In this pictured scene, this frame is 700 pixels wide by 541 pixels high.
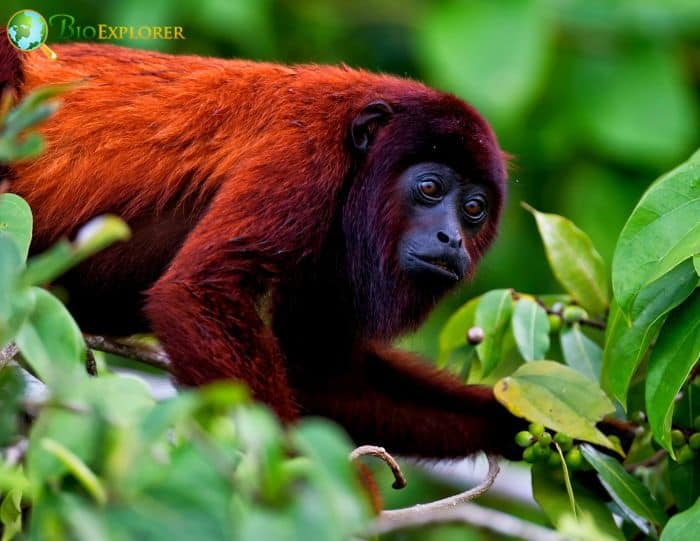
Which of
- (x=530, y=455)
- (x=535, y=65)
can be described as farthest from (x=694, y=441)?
(x=535, y=65)

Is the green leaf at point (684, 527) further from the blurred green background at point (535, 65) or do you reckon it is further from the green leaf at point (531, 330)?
the blurred green background at point (535, 65)

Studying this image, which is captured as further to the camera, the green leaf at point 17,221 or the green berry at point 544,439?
the green berry at point 544,439

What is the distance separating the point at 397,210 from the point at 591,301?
2.29 feet

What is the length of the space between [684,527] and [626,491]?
1.27 ft

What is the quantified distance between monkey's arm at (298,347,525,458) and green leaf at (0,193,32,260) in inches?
73.1

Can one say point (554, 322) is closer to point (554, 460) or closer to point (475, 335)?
point (475, 335)

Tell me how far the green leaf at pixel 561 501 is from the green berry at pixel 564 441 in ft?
0.27

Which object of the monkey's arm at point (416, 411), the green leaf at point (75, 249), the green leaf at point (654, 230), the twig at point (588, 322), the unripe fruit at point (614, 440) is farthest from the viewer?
the monkey's arm at point (416, 411)

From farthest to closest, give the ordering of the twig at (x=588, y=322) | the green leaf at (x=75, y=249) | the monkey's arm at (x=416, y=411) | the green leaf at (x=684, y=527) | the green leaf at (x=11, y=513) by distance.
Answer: the monkey's arm at (x=416, y=411), the twig at (x=588, y=322), the green leaf at (x=684, y=527), the green leaf at (x=11, y=513), the green leaf at (x=75, y=249)

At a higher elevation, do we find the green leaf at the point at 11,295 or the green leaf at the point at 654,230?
the green leaf at the point at 11,295

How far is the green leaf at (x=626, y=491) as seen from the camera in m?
3.06

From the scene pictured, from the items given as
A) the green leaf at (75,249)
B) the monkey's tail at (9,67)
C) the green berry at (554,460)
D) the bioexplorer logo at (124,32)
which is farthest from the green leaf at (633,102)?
the green leaf at (75,249)

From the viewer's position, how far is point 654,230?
9.23ft

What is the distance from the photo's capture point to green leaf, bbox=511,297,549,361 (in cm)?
338
